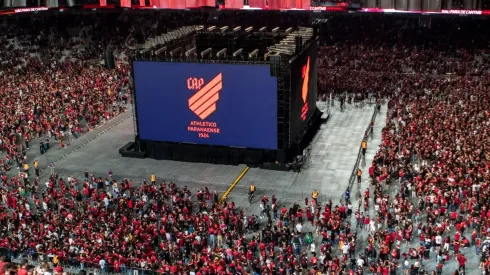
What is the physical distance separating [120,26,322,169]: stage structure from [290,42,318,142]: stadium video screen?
Result: 75 mm

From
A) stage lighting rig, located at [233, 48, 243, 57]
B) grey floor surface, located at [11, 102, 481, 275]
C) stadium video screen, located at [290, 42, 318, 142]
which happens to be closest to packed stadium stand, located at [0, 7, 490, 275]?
grey floor surface, located at [11, 102, 481, 275]

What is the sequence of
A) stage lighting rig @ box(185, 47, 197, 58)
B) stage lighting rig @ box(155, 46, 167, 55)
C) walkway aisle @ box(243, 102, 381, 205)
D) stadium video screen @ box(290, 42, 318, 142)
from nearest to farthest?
1. walkway aisle @ box(243, 102, 381, 205)
2. stage lighting rig @ box(185, 47, 197, 58)
3. stage lighting rig @ box(155, 46, 167, 55)
4. stadium video screen @ box(290, 42, 318, 142)

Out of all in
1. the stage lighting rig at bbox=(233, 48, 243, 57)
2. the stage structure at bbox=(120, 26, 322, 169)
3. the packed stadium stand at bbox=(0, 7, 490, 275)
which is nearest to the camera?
the packed stadium stand at bbox=(0, 7, 490, 275)

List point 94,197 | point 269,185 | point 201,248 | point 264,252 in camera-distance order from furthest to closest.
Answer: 1. point 269,185
2. point 94,197
3. point 201,248
4. point 264,252

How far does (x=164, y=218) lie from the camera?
102 ft

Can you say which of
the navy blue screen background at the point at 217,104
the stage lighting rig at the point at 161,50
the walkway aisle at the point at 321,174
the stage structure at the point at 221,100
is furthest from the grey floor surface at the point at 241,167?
the stage lighting rig at the point at 161,50

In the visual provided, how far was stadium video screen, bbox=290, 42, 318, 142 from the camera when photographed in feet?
137

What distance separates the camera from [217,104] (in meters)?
41.5

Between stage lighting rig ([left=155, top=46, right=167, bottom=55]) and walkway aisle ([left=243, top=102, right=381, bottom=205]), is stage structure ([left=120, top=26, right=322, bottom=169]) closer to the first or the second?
stage lighting rig ([left=155, top=46, right=167, bottom=55])

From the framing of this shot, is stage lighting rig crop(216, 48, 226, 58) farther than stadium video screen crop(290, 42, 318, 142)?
No

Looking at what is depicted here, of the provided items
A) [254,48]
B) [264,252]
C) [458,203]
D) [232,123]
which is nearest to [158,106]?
[232,123]

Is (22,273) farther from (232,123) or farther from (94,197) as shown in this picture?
(232,123)

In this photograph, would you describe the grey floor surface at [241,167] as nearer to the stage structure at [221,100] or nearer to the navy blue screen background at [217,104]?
the stage structure at [221,100]

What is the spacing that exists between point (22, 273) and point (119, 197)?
18.2 m
